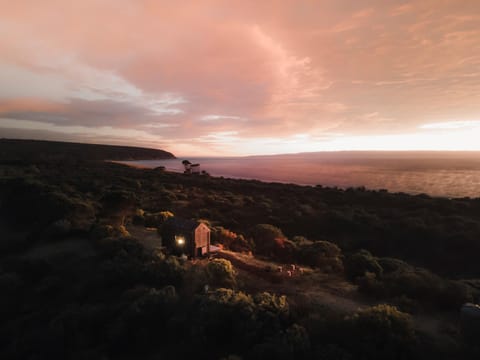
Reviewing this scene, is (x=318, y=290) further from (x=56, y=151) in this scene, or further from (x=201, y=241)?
(x=56, y=151)

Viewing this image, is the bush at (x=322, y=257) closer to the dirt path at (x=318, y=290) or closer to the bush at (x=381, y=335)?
the dirt path at (x=318, y=290)

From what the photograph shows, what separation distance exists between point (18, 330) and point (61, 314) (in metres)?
1.66

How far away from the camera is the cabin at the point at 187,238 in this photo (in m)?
14.3

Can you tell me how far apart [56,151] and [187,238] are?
11924 cm

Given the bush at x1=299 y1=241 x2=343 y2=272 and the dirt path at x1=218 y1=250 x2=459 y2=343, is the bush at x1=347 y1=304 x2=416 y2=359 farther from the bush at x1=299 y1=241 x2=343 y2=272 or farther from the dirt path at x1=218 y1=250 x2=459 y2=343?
the bush at x1=299 y1=241 x2=343 y2=272

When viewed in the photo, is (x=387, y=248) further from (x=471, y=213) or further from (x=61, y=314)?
(x=61, y=314)

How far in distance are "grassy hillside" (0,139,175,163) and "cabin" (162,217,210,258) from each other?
8535cm

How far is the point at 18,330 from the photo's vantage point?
8508 mm

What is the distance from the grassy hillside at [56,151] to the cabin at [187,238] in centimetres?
8535

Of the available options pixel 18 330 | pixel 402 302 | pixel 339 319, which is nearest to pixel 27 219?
pixel 18 330

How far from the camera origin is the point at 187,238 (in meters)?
14.4

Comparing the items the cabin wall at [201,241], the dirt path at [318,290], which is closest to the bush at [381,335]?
the dirt path at [318,290]

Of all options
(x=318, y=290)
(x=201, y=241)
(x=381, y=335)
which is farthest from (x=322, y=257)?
(x=381, y=335)

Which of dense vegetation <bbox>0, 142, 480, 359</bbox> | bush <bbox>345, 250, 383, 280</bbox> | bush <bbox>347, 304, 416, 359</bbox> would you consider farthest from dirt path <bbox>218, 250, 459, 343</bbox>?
bush <bbox>347, 304, 416, 359</bbox>
